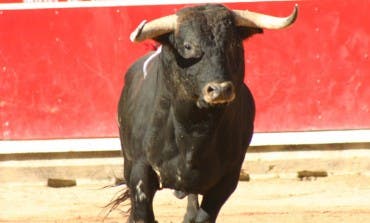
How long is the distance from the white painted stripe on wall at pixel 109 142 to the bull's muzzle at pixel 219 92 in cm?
472

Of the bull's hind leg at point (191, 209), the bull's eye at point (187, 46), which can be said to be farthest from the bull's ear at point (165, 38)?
the bull's hind leg at point (191, 209)

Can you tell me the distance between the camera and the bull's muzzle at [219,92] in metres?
5.70

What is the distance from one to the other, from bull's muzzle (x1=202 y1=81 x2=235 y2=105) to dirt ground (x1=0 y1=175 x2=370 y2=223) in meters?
3.10

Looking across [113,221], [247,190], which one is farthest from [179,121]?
[247,190]

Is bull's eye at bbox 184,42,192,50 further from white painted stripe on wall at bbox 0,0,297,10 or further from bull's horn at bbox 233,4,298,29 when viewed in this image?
Answer: white painted stripe on wall at bbox 0,0,297,10

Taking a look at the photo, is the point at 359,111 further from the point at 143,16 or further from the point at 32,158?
the point at 32,158

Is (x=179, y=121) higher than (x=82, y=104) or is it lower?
higher

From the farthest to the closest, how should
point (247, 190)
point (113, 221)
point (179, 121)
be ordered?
point (247, 190) < point (113, 221) < point (179, 121)

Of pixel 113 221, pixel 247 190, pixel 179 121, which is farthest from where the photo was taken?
pixel 247 190

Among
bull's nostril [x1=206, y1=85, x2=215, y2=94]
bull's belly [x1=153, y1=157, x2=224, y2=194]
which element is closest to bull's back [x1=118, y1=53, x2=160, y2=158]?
bull's belly [x1=153, y1=157, x2=224, y2=194]

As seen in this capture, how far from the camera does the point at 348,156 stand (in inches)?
414

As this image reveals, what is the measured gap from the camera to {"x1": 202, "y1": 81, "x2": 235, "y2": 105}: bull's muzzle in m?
5.70

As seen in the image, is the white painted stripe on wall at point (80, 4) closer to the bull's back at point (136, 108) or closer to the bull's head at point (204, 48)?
the bull's back at point (136, 108)

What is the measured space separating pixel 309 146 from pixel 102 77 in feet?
6.40
